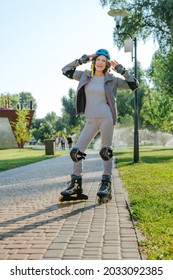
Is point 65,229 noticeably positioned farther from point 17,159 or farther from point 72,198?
point 17,159

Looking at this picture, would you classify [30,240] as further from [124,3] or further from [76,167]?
[124,3]

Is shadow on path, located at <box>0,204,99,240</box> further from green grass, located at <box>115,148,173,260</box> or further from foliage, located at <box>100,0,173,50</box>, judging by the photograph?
foliage, located at <box>100,0,173,50</box>

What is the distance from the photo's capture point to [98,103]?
537 centimetres

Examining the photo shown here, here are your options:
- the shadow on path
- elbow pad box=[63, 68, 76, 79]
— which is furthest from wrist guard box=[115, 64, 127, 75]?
the shadow on path

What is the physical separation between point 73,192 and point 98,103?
4.45 feet

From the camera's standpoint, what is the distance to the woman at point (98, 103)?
534 centimetres

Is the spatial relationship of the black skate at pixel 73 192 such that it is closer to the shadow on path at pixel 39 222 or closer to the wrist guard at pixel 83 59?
the shadow on path at pixel 39 222

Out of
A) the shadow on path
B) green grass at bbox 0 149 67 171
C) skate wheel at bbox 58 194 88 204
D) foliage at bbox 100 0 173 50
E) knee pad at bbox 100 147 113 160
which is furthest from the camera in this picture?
foliage at bbox 100 0 173 50

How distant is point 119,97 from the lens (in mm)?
59188

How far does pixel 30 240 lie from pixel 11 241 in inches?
6.9

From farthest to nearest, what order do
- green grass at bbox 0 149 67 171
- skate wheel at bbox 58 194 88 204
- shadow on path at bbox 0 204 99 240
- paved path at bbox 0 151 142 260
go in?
green grass at bbox 0 149 67 171 → skate wheel at bbox 58 194 88 204 → shadow on path at bbox 0 204 99 240 → paved path at bbox 0 151 142 260

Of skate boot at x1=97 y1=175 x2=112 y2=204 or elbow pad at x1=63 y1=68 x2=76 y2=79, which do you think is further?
elbow pad at x1=63 y1=68 x2=76 y2=79

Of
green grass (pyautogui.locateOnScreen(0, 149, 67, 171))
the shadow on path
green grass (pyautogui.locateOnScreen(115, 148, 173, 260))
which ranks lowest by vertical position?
green grass (pyautogui.locateOnScreen(0, 149, 67, 171))

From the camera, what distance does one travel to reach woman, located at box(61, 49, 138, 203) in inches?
210
